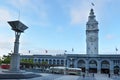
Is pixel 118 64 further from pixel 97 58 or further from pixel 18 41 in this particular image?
pixel 18 41

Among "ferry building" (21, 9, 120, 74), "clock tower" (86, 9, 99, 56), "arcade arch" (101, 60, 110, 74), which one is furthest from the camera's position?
"clock tower" (86, 9, 99, 56)

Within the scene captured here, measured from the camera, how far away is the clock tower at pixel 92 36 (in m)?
126

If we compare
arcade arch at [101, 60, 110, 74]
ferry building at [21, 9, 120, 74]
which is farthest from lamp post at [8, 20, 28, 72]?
arcade arch at [101, 60, 110, 74]

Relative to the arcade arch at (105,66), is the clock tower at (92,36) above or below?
above

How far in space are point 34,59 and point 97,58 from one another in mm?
47558

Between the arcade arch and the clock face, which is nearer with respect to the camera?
the arcade arch

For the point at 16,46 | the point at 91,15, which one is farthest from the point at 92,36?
the point at 16,46

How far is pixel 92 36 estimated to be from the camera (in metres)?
126

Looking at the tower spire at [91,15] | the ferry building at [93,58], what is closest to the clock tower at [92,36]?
the ferry building at [93,58]

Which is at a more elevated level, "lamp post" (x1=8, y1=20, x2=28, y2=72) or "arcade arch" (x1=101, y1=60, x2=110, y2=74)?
"lamp post" (x1=8, y1=20, x2=28, y2=72)

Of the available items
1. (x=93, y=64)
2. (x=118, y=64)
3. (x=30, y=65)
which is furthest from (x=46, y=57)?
(x=118, y=64)

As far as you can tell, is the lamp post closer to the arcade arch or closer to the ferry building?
the ferry building

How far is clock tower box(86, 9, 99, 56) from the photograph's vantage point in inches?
4943

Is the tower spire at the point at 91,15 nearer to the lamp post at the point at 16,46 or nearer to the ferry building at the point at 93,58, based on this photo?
the ferry building at the point at 93,58
